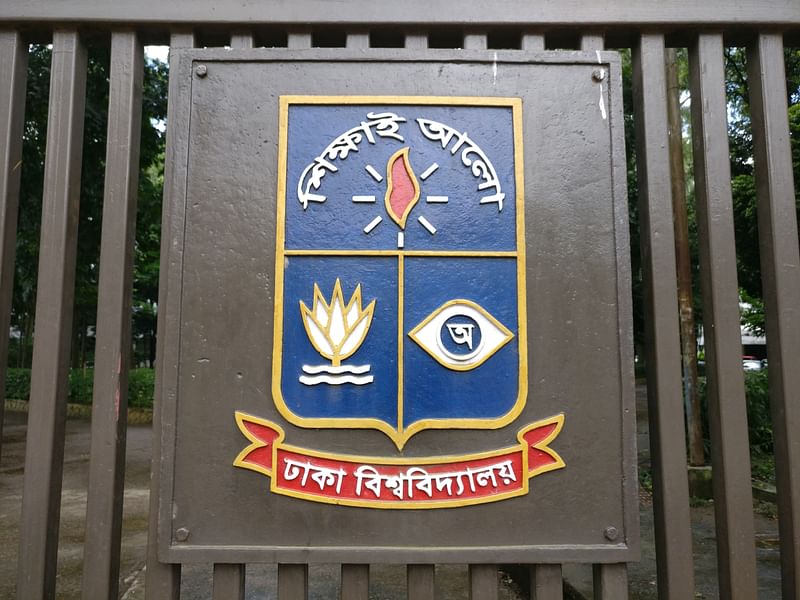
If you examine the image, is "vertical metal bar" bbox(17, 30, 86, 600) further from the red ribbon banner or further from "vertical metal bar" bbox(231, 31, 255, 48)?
the red ribbon banner

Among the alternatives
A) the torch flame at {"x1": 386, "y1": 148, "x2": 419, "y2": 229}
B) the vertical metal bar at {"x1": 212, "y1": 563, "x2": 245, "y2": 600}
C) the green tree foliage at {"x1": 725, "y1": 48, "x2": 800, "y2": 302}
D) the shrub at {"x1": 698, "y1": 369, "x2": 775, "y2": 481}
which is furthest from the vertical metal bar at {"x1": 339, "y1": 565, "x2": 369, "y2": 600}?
the shrub at {"x1": 698, "y1": 369, "x2": 775, "y2": 481}

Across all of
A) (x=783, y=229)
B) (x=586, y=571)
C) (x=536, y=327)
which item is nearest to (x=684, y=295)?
(x=586, y=571)

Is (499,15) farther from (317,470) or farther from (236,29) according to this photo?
(317,470)

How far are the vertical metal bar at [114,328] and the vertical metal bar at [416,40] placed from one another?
0.98m

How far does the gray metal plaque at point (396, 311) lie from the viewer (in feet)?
6.09

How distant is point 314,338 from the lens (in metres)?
1.89

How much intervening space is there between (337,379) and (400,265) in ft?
1.41

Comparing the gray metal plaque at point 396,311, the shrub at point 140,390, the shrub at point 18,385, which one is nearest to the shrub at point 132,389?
the shrub at point 140,390

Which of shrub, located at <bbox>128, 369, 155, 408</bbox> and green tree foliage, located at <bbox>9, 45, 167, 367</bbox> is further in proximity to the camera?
shrub, located at <bbox>128, 369, 155, 408</bbox>

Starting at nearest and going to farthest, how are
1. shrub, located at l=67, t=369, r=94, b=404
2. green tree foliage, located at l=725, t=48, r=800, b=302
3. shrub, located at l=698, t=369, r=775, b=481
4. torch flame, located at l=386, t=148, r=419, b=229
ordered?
torch flame, located at l=386, t=148, r=419, b=229 < green tree foliage, located at l=725, t=48, r=800, b=302 < shrub, located at l=698, t=369, r=775, b=481 < shrub, located at l=67, t=369, r=94, b=404

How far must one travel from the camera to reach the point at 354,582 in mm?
1873

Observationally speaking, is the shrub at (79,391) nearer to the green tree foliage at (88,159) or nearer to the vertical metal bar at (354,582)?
the green tree foliage at (88,159)

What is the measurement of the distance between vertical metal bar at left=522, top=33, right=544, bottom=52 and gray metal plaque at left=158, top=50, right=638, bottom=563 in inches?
2.1

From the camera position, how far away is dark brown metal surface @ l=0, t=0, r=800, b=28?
6.73 ft
